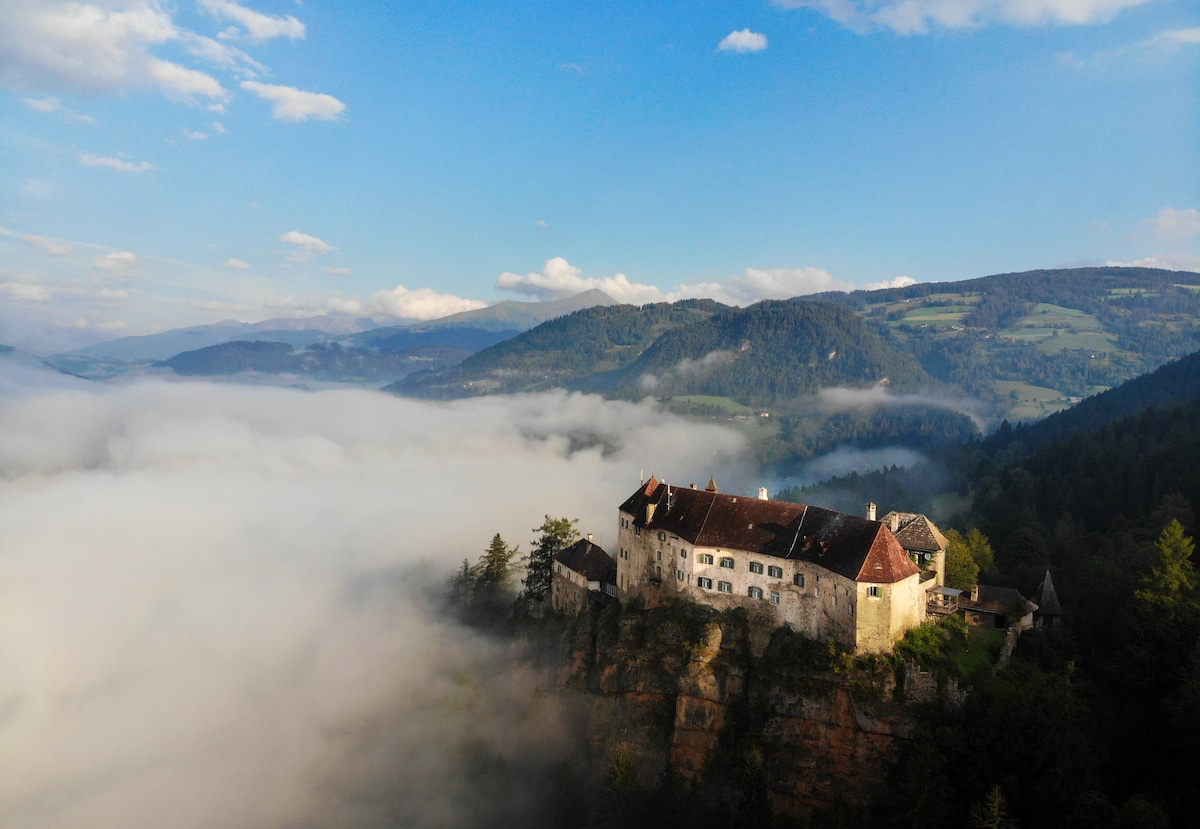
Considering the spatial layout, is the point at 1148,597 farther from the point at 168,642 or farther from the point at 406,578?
the point at 168,642

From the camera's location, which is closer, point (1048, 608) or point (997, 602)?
point (997, 602)

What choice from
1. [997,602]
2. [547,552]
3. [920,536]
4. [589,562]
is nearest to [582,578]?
[589,562]

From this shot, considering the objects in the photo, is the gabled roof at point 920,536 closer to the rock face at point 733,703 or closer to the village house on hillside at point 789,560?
the village house on hillside at point 789,560

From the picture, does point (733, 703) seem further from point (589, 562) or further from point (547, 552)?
point (547, 552)

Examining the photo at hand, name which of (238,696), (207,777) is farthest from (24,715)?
(207,777)

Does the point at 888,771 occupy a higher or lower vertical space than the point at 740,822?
higher

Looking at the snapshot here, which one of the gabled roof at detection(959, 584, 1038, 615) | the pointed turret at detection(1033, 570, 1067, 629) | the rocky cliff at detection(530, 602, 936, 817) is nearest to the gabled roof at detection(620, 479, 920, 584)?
the rocky cliff at detection(530, 602, 936, 817)
